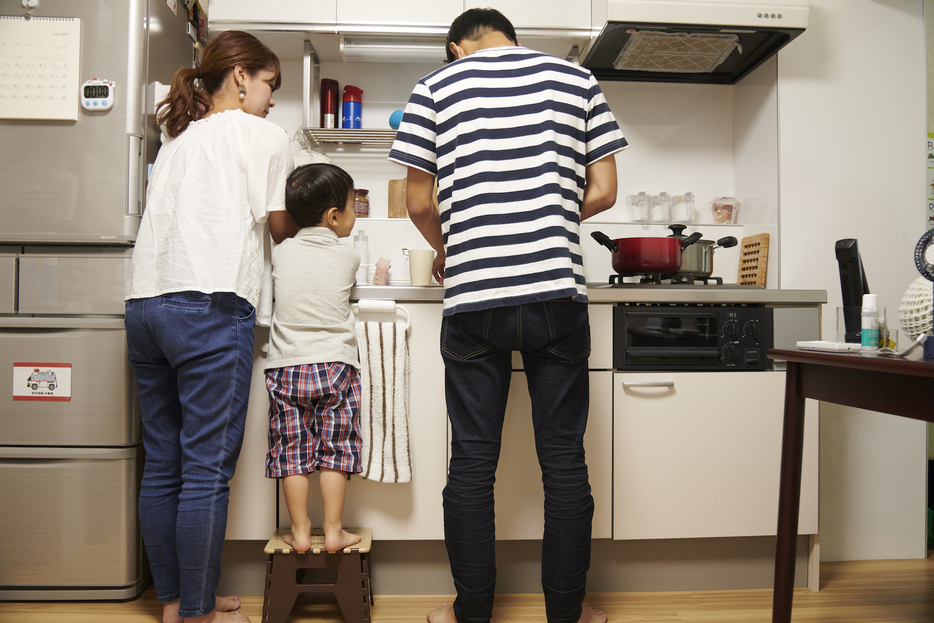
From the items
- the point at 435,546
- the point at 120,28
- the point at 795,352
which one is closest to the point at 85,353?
the point at 120,28

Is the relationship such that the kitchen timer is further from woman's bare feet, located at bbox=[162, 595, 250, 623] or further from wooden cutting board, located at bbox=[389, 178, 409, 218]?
woman's bare feet, located at bbox=[162, 595, 250, 623]

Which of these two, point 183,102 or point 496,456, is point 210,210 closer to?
point 183,102

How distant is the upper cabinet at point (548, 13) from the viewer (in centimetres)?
199

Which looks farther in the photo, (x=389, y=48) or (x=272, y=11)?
(x=389, y=48)

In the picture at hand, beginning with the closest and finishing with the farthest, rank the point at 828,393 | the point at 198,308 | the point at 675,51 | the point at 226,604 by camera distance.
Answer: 1. the point at 828,393
2. the point at 198,308
3. the point at 226,604
4. the point at 675,51

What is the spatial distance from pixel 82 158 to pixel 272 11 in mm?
830

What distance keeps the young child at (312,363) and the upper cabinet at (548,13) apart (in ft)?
3.22

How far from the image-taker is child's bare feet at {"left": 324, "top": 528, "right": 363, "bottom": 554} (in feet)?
4.69

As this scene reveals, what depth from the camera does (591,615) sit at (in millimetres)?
1432

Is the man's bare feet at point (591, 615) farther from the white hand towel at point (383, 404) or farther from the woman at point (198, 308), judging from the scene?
the woman at point (198, 308)

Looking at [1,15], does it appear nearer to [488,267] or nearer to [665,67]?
[488,267]

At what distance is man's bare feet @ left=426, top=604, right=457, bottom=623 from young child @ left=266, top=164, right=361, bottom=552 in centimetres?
28

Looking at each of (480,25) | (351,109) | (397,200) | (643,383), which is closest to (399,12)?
(351,109)

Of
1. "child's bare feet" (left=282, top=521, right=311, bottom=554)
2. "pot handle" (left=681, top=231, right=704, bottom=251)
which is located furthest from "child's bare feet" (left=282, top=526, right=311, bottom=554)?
"pot handle" (left=681, top=231, right=704, bottom=251)
